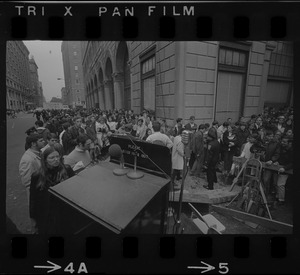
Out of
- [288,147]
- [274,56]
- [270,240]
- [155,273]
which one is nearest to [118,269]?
[155,273]

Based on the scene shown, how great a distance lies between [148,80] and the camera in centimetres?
824

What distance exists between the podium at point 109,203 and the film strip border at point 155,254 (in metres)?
0.33

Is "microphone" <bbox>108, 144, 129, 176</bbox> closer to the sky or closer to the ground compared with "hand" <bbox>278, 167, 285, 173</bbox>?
closer to the sky

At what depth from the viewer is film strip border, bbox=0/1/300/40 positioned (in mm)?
2211

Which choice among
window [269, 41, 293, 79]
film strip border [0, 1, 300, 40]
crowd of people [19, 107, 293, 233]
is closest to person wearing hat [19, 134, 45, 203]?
crowd of people [19, 107, 293, 233]

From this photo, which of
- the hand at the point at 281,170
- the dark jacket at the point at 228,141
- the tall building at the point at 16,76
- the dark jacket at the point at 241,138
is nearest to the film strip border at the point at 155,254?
the hand at the point at 281,170

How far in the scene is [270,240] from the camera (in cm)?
241

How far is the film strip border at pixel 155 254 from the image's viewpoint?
2.14 m

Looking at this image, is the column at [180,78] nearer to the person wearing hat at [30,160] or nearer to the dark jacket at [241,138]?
the dark jacket at [241,138]

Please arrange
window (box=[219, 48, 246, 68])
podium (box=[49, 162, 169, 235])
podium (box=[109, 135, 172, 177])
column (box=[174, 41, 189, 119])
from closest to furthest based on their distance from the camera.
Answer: podium (box=[49, 162, 169, 235]) → podium (box=[109, 135, 172, 177]) → column (box=[174, 41, 189, 119]) → window (box=[219, 48, 246, 68])

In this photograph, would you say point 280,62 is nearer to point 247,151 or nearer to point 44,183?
point 247,151

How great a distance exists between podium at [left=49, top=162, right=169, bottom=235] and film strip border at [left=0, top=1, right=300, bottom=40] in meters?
1.97

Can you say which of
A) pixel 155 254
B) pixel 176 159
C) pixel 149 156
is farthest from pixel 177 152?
pixel 155 254

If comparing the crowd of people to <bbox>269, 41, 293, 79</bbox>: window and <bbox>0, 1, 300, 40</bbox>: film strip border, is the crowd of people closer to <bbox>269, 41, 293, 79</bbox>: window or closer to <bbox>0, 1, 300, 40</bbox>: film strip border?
<bbox>0, 1, 300, 40</bbox>: film strip border
